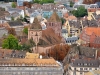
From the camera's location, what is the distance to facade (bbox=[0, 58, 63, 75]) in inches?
2036

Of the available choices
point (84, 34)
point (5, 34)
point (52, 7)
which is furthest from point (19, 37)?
point (52, 7)

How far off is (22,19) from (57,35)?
21.1 meters

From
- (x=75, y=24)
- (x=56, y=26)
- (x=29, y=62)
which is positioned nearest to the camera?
→ (x=29, y=62)

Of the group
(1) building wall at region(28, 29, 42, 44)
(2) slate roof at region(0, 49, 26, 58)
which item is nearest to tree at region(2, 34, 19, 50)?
(1) building wall at region(28, 29, 42, 44)

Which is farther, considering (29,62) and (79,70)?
(79,70)

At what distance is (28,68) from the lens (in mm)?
51906

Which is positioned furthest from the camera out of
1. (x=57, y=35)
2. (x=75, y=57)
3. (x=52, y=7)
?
(x=52, y=7)

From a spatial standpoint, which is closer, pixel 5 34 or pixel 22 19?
pixel 5 34

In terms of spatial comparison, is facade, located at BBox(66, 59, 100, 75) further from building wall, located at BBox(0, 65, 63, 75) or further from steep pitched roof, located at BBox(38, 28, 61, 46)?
steep pitched roof, located at BBox(38, 28, 61, 46)

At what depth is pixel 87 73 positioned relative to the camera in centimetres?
5109

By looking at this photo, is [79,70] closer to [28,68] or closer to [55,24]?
[28,68]

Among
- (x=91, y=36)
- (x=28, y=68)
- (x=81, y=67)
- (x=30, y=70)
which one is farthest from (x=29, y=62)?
(x=91, y=36)

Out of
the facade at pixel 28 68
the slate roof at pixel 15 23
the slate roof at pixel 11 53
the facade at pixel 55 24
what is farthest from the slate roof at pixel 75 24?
the facade at pixel 28 68

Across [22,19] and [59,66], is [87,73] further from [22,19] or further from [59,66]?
[22,19]
